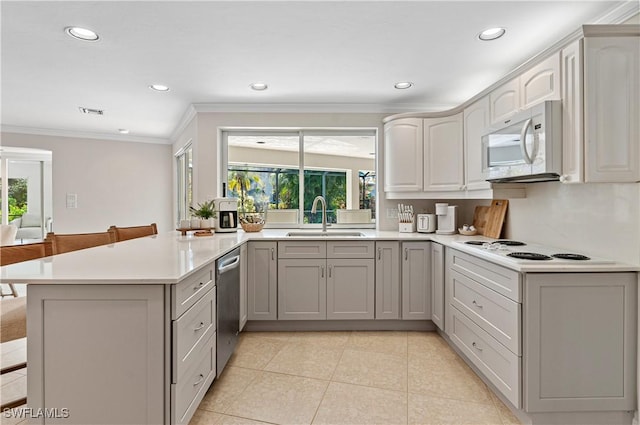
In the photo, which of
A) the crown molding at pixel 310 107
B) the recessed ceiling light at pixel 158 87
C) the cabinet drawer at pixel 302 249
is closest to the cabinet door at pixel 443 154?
the crown molding at pixel 310 107

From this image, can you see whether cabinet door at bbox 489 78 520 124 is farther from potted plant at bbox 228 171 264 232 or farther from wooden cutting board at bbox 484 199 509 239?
potted plant at bbox 228 171 264 232

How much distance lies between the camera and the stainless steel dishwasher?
215cm

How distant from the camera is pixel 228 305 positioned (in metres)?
2.38

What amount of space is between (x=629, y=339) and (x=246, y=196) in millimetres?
3532

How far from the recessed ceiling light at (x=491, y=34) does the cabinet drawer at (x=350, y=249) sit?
1835 mm

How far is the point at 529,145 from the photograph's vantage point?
202 centimetres

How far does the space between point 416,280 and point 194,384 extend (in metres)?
2.13

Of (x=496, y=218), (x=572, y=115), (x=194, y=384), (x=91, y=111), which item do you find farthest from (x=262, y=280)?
(x=91, y=111)

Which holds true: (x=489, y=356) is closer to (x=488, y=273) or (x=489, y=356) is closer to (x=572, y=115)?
(x=488, y=273)

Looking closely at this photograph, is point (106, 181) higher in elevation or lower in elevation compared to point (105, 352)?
higher

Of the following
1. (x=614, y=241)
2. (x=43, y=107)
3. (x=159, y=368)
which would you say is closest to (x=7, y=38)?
(x=43, y=107)

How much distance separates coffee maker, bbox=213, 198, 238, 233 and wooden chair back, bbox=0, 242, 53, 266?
1.47 meters

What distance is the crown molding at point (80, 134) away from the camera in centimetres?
485

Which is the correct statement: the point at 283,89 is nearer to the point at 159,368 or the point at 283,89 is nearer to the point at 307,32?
the point at 307,32
